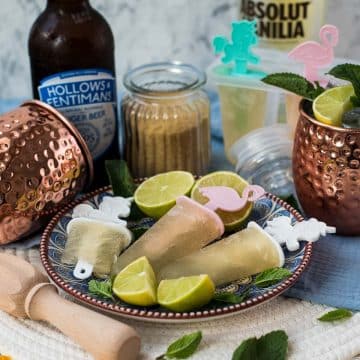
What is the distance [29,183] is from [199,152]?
0.81 ft

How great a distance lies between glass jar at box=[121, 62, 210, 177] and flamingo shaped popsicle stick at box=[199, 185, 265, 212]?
14 centimetres

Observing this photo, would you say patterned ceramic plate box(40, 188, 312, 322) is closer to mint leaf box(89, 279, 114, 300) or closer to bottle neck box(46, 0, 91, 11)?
mint leaf box(89, 279, 114, 300)

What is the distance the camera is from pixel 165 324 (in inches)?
30.8

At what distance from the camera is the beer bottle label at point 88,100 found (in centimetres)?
100

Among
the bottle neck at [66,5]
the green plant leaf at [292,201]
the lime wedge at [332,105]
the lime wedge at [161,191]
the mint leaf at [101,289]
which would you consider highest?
the bottle neck at [66,5]

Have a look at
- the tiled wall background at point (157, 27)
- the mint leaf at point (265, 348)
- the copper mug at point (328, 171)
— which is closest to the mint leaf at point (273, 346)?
the mint leaf at point (265, 348)

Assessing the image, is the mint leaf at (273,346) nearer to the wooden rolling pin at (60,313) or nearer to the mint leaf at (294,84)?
the wooden rolling pin at (60,313)

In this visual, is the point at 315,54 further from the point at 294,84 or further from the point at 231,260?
the point at 231,260

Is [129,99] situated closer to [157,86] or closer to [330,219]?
[157,86]

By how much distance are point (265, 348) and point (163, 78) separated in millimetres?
458

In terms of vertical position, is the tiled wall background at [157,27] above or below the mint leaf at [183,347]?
above

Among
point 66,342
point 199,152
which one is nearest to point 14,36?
point 199,152

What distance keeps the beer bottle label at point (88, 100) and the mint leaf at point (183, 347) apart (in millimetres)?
374

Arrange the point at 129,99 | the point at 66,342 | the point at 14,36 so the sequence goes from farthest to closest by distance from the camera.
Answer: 1. the point at 14,36
2. the point at 129,99
3. the point at 66,342
